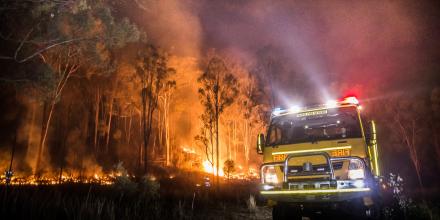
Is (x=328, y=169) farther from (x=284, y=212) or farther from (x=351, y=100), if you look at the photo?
(x=351, y=100)

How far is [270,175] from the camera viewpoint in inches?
272

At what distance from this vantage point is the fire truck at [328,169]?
596 cm

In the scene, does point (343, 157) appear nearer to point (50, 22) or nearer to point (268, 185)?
point (268, 185)

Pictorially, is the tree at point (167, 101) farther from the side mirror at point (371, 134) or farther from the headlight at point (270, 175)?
the side mirror at point (371, 134)

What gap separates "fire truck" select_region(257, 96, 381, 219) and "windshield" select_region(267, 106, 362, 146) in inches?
0.8

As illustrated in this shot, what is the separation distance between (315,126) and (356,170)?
2067 millimetres

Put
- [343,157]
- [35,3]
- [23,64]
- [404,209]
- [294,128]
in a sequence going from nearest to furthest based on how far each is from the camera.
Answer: [343,157], [294,128], [404,209], [35,3], [23,64]

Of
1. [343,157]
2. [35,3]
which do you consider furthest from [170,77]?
[343,157]

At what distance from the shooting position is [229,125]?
4575 centimetres

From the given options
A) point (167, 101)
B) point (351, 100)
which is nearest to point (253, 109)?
point (167, 101)

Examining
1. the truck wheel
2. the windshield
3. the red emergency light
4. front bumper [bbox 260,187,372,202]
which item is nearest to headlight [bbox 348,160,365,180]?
front bumper [bbox 260,187,372,202]

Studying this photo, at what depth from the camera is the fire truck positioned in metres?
5.96

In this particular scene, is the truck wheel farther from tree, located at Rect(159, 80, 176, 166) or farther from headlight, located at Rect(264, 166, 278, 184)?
tree, located at Rect(159, 80, 176, 166)

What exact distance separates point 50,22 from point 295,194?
36.2 ft
